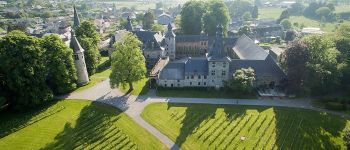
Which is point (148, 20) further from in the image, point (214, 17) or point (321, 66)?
point (321, 66)

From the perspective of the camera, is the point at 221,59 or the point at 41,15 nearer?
the point at 221,59

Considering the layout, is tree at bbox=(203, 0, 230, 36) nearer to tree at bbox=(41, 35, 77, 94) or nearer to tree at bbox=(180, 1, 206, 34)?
tree at bbox=(180, 1, 206, 34)

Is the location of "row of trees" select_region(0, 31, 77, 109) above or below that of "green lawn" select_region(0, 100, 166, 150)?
above

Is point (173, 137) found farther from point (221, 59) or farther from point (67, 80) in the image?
point (67, 80)

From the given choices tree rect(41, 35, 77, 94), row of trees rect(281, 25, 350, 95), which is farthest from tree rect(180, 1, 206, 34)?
tree rect(41, 35, 77, 94)

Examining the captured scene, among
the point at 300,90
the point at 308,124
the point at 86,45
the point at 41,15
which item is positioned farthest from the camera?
the point at 41,15

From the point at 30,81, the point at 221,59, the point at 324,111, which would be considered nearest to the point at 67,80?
the point at 30,81
